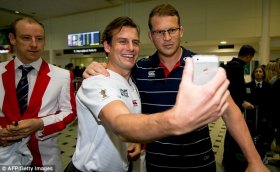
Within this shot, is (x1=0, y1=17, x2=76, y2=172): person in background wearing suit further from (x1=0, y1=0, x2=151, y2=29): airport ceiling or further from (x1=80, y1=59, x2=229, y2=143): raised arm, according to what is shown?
(x1=0, y1=0, x2=151, y2=29): airport ceiling

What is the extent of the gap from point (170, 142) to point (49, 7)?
9029 millimetres

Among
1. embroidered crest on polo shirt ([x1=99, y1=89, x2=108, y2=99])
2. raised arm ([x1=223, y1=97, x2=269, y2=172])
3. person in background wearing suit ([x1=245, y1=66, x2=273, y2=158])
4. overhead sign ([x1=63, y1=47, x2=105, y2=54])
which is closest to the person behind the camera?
embroidered crest on polo shirt ([x1=99, y1=89, x2=108, y2=99])

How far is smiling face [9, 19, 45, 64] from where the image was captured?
1526mm

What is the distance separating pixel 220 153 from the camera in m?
3.86

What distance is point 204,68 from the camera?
0.60 metres

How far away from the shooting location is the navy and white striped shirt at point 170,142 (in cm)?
138

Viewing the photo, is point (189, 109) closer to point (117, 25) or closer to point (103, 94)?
point (103, 94)

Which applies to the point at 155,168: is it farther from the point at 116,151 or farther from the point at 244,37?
the point at 244,37

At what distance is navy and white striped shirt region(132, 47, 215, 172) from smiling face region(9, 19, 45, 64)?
0.80 m

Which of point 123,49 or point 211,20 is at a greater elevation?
point 211,20

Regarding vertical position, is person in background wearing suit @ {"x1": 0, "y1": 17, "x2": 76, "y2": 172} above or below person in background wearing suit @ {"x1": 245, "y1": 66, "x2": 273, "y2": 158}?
above

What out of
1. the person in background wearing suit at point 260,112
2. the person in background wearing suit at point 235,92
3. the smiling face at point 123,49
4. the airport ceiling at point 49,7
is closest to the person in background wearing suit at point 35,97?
the smiling face at point 123,49

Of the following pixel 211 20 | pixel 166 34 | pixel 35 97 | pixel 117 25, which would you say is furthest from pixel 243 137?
pixel 211 20
